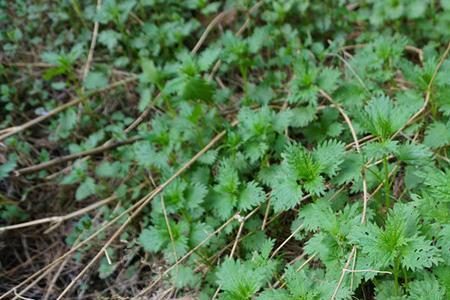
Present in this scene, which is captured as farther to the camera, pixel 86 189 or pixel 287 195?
pixel 86 189

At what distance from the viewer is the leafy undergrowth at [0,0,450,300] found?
73.2 inches

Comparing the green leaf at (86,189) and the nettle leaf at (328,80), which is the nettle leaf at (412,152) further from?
the green leaf at (86,189)

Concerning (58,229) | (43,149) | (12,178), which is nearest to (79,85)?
(43,149)

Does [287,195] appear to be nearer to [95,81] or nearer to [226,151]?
[226,151]

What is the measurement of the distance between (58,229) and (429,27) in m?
2.26

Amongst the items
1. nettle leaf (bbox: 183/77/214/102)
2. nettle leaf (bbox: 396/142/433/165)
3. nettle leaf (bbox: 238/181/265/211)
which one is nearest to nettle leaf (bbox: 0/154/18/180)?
nettle leaf (bbox: 183/77/214/102)

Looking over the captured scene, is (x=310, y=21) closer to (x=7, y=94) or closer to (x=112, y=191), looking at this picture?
(x=112, y=191)

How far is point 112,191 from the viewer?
2.67 metres

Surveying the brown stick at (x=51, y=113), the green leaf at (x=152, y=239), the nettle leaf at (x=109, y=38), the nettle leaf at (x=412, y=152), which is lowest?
the green leaf at (x=152, y=239)

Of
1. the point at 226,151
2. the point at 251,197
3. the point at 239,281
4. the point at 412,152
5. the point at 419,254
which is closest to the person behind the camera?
the point at 419,254

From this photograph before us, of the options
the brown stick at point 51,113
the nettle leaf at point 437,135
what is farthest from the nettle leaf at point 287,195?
the brown stick at point 51,113

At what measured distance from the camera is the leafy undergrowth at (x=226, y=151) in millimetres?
1858

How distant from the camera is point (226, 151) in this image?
96.4 inches

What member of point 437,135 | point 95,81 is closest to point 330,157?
point 437,135
